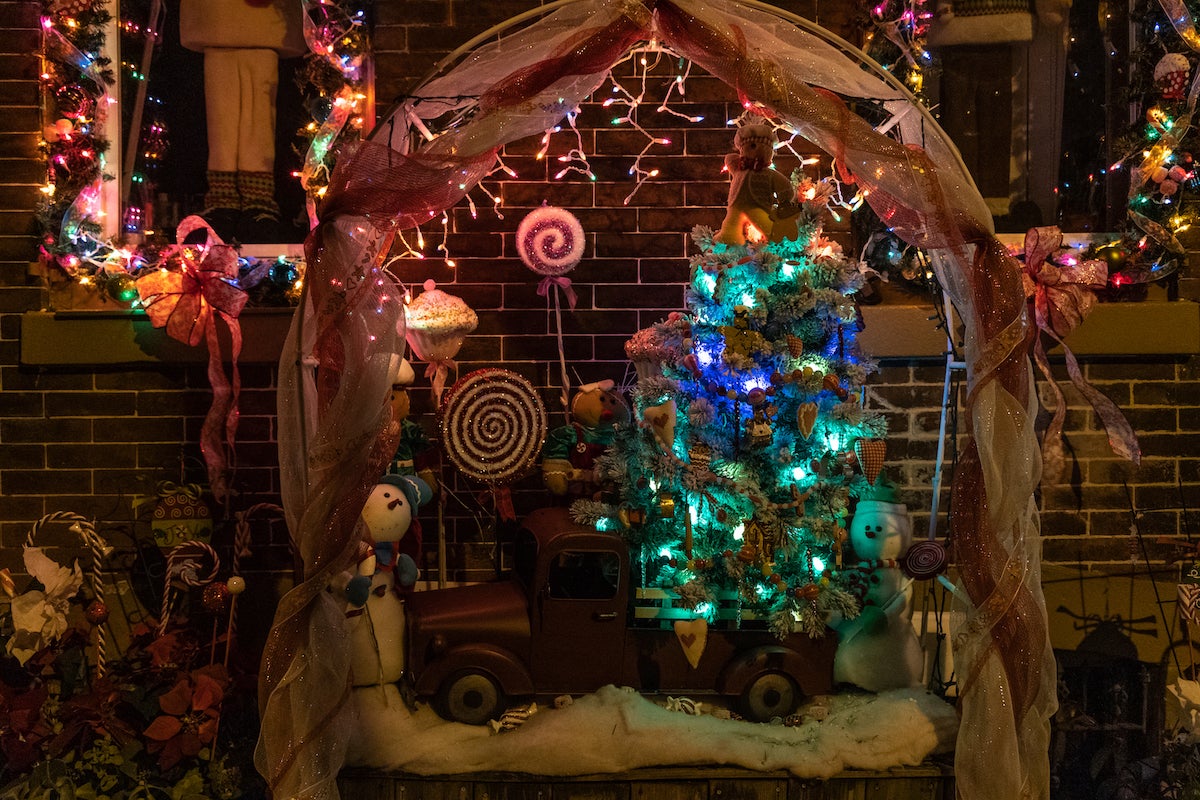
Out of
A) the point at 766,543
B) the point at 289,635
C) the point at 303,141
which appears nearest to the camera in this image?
the point at 289,635

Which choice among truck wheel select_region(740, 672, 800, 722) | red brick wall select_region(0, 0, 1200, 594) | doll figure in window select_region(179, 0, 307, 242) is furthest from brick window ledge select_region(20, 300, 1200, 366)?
truck wheel select_region(740, 672, 800, 722)

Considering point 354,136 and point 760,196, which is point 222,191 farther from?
point 760,196

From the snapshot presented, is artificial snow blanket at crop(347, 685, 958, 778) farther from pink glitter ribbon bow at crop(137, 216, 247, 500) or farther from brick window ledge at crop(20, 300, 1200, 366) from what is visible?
brick window ledge at crop(20, 300, 1200, 366)

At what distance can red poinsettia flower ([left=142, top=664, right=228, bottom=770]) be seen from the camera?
3.47 m

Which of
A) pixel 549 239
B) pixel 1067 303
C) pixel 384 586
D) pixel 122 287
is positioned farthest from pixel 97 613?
pixel 1067 303

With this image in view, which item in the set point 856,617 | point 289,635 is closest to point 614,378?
point 856,617

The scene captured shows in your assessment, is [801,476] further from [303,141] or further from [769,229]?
[303,141]

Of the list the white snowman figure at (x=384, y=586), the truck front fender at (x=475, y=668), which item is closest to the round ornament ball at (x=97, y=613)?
the white snowman figure at (x=384, y=586)

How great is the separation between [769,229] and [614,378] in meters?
1.11

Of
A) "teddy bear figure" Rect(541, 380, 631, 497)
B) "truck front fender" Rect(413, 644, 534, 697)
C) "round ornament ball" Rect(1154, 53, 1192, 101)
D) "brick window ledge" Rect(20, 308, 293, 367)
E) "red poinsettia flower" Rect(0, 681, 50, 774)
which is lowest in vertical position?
"red poinsettia flower" Rect(0, 681, 50, 774)

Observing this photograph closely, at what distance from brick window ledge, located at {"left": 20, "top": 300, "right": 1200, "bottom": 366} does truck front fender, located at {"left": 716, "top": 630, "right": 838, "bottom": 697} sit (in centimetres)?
137

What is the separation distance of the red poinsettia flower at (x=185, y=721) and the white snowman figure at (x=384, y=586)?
506 millimetres

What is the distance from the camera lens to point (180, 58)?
14.6 feet

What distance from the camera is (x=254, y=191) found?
443cm
